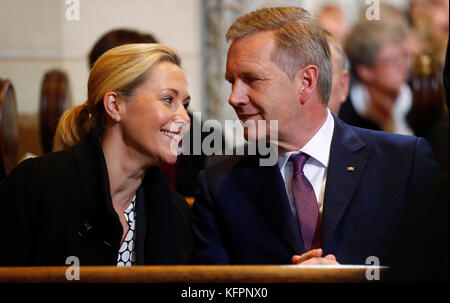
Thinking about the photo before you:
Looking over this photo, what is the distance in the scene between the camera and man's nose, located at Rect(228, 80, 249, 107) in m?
1.95

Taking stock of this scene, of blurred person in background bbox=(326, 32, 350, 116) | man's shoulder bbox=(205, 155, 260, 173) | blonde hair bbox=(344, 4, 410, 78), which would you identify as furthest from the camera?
blonde hair bbox=(344, 4, 410, 78)

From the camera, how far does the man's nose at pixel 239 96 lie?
6.39ft

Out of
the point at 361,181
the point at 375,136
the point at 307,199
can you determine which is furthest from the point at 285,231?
the point at 375,136

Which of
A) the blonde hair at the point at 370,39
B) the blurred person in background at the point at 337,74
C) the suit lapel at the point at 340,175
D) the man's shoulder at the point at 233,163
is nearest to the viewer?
the suit lapel at the point at 340,175

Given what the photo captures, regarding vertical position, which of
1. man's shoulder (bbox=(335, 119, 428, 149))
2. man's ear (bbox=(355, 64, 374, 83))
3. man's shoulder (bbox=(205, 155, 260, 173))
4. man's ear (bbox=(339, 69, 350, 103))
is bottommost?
man's shoulder (bbox=(205, 155, 260, 173))

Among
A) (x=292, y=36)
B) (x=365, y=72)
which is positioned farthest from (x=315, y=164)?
(x=365, y=72)

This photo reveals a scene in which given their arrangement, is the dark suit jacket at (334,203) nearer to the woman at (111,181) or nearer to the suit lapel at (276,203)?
the suit lapel at (276,203)

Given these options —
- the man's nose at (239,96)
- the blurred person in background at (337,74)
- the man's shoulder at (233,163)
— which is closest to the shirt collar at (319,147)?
the man's shoulder at (233,163)

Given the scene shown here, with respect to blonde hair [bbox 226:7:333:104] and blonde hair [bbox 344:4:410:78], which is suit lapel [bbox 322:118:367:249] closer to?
blonde hair [bbox 226:7:333:104]

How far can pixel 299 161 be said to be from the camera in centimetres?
194

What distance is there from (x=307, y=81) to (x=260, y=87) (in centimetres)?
15

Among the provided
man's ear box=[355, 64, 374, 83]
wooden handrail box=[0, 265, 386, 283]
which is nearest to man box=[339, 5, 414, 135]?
man's ear box=[355, 64, 374, 83]

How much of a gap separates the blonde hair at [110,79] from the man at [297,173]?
0.26 m

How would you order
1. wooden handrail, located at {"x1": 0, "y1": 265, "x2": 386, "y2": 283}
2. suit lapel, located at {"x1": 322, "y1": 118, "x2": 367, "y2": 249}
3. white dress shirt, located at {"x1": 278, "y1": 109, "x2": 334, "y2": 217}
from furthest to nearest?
1. white dress shirt, located at {"x1": 278, "y1": 109, "x2": 334, "y2": 217}
2. suit lapel, located at {"x1": 322, "y1": 118, "x2": 367, "y2": 249}
3. wooden handrail, located at {"x1": 0, "y1": 265, "x2": 386, "y2": 283}
